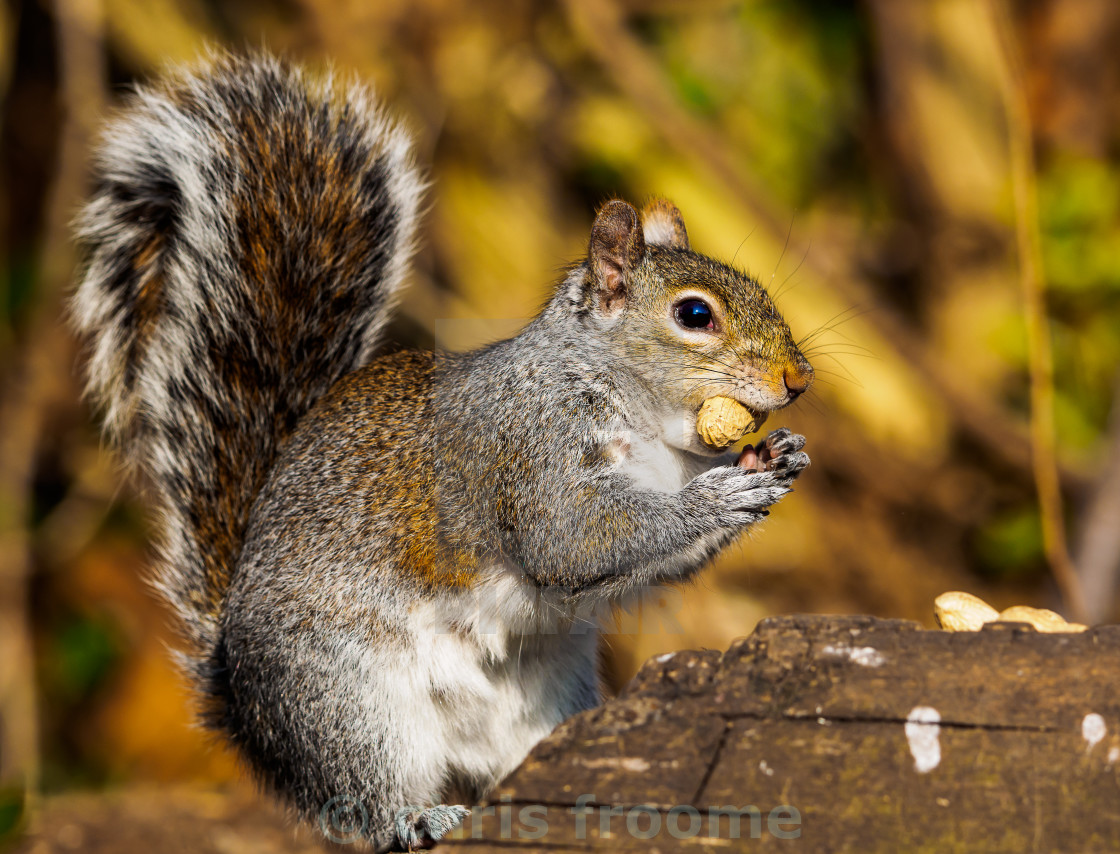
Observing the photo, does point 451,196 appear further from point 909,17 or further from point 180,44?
point 909,17

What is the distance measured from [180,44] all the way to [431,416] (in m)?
2.72

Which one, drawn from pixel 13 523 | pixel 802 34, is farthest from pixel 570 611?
pixel 802 34

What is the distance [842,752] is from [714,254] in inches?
117

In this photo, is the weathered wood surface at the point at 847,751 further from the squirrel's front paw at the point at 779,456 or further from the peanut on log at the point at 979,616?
the squirrel's front paw at the point at 779,456

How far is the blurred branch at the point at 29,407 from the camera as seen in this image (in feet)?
12.3

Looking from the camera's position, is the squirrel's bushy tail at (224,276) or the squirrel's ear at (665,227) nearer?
the squirrel's bushy tail at (224,276)

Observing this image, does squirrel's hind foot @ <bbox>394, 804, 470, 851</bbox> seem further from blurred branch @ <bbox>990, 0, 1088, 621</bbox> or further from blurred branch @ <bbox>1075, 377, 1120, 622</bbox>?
blurred branch @ <bbox>1075, 377, 1120, 622</bbox>

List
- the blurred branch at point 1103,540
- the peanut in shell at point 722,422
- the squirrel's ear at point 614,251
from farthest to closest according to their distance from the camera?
1. the blurred branch at point 1103,540
2. the squirrel's ear at point 614,251
3. the peanut in shell at point 722,422

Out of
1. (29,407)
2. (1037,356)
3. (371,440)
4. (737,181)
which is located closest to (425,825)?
(371,440)

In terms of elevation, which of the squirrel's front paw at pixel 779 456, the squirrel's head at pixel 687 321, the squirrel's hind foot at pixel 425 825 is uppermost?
the squirrel's head at pixel 687 321

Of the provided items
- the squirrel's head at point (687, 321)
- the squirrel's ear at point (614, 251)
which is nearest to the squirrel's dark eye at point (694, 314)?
the squirrel's head at point (687, 321)

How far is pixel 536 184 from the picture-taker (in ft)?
13.9

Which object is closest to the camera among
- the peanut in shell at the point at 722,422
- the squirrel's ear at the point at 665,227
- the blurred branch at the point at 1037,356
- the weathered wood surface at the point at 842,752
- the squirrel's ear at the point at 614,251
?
the weathered wood surface at the point at 842,752

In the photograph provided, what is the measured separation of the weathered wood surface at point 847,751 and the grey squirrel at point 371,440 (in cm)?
Answer: 49
